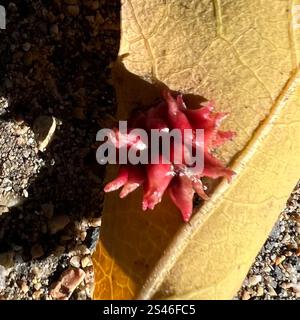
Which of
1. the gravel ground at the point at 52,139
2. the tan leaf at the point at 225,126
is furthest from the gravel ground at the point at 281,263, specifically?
the gravel ground at the point at 52,139

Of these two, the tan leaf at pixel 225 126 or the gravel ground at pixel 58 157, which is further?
the gravel ground at pixel 58 157

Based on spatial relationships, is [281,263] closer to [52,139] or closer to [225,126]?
[225,126]

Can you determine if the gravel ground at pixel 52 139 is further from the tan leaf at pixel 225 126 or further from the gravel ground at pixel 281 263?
the gravel ground at pixel 281 263

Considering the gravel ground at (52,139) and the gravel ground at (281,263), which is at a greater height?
the gravel ground at (52,139)

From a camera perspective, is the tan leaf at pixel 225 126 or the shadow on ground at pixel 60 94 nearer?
the tan leaf at pixel 225 126

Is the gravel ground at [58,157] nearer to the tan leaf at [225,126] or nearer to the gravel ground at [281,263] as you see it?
the gravel ground at [281,263]

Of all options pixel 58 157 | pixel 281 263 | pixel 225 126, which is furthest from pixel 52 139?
pixel 281 263

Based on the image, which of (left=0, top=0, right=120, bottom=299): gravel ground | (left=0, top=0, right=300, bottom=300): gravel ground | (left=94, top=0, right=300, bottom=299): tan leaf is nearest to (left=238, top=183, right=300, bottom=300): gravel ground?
(left=0, top=0, right=300, bottom=300): gravel ground
